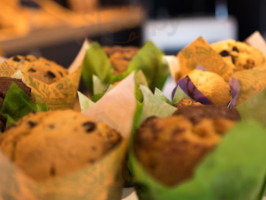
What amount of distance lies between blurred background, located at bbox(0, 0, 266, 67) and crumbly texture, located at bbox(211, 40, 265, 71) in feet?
2.57

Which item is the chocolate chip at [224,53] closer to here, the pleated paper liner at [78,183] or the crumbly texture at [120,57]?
the crumbly texture at [120,57]

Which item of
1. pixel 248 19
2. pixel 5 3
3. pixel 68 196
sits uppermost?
pixel 68 196

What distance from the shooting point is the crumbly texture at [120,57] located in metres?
0.90

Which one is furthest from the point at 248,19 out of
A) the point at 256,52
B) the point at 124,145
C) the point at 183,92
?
the point at 124,145

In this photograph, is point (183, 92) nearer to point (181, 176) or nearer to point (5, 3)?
point (181, 176)

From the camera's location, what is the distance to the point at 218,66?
30.2 inches

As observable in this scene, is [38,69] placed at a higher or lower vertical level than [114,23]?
higher

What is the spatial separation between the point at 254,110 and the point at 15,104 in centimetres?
40

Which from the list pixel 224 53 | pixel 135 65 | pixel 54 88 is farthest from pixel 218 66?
pixel 54 88

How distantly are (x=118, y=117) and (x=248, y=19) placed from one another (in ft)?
11.3

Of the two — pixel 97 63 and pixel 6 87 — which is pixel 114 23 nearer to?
pixel 97 63

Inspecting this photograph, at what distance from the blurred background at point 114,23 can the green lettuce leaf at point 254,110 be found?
103 cm

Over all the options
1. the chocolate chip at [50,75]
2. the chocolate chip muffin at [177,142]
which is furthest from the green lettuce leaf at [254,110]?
the chocolate chip at [50,75]

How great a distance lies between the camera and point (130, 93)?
483 millimetres
